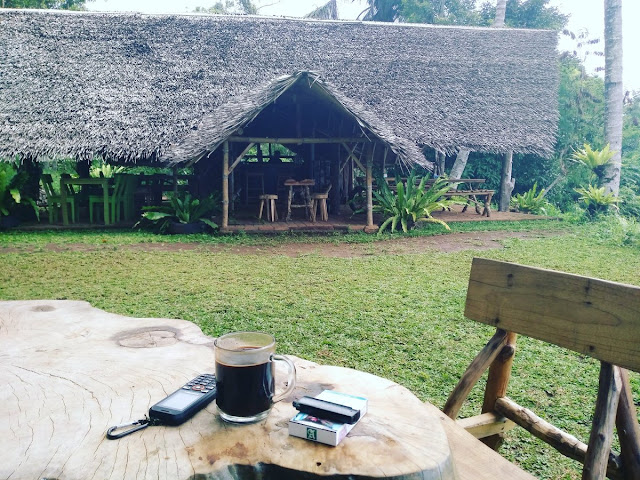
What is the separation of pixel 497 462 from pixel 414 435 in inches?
26.9

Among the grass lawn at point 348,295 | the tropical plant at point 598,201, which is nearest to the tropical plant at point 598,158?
the tropical plant at point 598,201

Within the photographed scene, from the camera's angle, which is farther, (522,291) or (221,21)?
(221,21)

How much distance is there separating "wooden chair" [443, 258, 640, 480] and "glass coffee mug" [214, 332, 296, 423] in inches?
39.8

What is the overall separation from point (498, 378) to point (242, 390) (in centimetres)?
147

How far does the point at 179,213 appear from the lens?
1007 cm

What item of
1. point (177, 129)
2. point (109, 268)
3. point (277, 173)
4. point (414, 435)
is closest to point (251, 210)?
point (277, 173)

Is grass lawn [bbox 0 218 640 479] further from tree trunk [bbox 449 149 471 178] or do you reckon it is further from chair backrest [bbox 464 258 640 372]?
tree trunk [bbox 449 149 471 178]

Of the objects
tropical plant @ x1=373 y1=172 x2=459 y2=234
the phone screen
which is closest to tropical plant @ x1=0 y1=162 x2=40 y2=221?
A: tropical plant @ x1=373 y1=172 x2=459 y2=234

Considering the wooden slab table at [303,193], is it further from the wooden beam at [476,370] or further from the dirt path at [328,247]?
the wooden beam at [476,370]

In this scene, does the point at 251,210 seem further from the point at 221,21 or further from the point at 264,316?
the point at 264,316

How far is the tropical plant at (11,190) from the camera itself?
33.7 feet

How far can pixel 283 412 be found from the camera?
1346 mm

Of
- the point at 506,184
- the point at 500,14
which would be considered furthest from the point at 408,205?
the point at 500,14

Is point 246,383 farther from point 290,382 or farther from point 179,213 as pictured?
point 179,213
